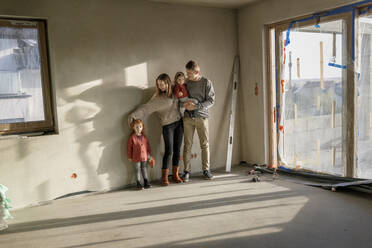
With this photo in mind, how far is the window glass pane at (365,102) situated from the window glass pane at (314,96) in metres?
0.21

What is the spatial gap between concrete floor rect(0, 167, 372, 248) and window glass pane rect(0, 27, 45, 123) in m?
1.06

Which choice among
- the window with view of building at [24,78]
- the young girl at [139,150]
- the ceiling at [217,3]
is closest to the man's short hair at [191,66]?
the ceiling at [217,3]

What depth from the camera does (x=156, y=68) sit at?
14.7 feet

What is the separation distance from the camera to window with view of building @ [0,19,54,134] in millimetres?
3568

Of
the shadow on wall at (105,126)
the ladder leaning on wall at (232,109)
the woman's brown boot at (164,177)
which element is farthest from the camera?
the ladder leaning on wall at (232,109)

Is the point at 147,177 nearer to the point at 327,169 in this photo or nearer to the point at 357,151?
the point at 327,169

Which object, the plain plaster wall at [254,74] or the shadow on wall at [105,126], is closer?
the shadow on wall at [105,126]

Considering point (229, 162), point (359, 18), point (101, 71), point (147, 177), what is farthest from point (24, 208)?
point (359, 18)

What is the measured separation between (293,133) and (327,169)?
0.65 metres

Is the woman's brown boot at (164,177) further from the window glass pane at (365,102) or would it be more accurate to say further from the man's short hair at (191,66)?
the window glass pane at (365,102)

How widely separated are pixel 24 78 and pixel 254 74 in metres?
3.06

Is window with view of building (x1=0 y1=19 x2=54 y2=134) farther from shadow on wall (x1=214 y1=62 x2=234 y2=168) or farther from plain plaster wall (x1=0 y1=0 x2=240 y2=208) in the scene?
shadow on wall (x1=214 y1=62 x2=234 y2=168)

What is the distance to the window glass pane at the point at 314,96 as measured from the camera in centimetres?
392

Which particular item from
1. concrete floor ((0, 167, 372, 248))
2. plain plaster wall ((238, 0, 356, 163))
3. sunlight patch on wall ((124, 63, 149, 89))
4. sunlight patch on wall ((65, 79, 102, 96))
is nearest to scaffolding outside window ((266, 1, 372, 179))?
plain plaster wall ((238, 0, 356, 163))
